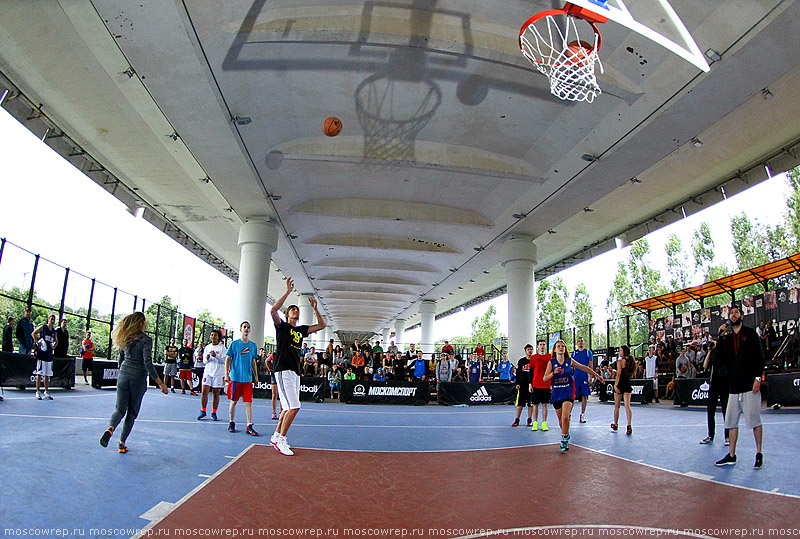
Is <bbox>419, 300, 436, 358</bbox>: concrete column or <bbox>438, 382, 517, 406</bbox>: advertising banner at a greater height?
<bbox>419, 300, 436, 358</bbox>: concrete column

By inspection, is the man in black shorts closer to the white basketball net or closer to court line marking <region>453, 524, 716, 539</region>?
the white basketball net

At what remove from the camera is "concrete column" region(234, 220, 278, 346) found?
19.8 metres

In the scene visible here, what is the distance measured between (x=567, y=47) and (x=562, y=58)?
61cm

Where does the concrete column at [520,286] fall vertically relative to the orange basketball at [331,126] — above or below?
below

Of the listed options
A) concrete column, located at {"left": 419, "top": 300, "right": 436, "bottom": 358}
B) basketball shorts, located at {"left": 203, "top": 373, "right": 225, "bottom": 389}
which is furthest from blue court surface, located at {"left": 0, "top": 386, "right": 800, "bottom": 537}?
concrete column, located at {"left": 419, "top": 300, "right": 436, "bottom": 358}

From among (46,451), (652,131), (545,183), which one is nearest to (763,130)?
(652,131)

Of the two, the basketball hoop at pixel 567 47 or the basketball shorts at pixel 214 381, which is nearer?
the basketball hoop at pixel 567 47

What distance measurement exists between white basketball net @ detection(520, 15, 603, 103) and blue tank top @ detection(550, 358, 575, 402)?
15.6 feet

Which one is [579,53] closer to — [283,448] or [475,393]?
[283,448]

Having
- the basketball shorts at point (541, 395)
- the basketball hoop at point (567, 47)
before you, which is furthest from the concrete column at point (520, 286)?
the basketball hoop at point (567, 47)

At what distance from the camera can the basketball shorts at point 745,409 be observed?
669cm

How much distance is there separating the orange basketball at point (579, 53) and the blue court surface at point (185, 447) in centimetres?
673

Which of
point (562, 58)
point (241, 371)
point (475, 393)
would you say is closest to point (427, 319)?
point (475, 393)

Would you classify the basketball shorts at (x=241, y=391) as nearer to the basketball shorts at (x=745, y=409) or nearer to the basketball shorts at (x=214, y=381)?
the basketball shorts at (x=214, y=381)
